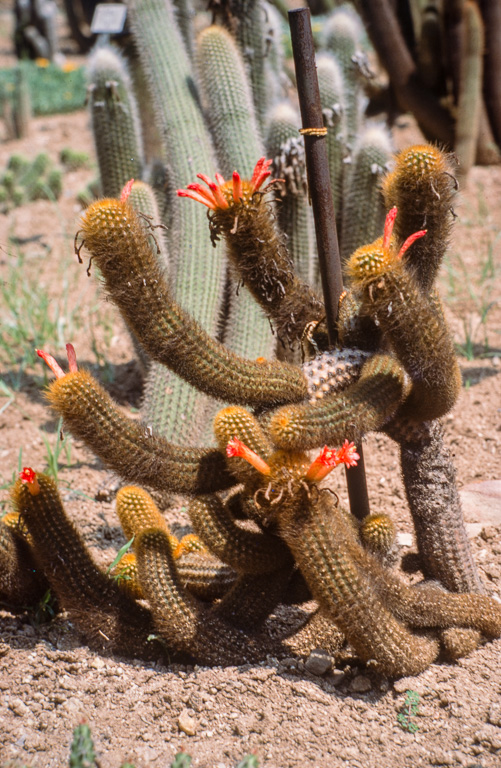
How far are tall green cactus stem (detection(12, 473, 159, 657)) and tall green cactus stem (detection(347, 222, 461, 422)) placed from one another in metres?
1.00

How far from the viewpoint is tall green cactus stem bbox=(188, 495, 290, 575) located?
78.3 inches

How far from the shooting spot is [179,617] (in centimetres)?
202

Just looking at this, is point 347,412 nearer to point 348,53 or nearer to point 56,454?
point 56,454

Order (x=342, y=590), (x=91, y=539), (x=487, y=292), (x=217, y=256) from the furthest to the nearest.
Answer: (x=487, y=292)
(x=217, y=256)
(x=91, y=539)
(x=342, y=590)

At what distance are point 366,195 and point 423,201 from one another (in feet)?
6.63

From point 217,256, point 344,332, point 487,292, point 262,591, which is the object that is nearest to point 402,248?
point 344,332

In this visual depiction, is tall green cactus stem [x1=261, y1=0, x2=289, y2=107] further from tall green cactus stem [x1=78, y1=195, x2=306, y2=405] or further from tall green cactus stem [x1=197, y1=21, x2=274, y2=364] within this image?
tall green cactus stem [x1=78, y1=195, x2=306, y2=405]

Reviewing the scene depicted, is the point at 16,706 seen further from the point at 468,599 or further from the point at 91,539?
the point at 468,599

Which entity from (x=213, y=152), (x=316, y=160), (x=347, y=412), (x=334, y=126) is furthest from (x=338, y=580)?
(x=334, y=126)

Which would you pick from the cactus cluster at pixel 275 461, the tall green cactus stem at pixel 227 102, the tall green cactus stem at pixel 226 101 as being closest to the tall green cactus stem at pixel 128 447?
the cactus cluster at pixel 275 461

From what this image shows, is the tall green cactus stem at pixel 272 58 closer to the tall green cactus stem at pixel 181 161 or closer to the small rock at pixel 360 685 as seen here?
the tall green cactus stem at pixel 181 161

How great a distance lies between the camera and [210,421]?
3338mm

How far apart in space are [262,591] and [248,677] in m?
0.23

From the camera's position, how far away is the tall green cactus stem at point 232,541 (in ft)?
6.52
